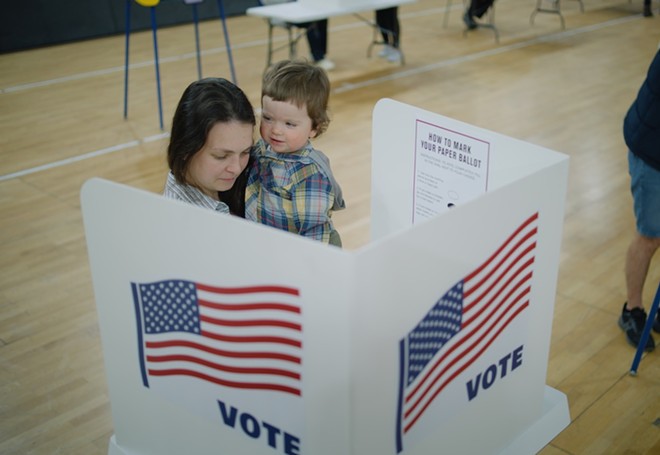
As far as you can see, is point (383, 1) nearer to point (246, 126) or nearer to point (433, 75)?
point (433, 75)

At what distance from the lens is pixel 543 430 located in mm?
1914

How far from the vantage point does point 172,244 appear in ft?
4.58

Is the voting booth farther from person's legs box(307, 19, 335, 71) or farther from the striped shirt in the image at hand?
person's legs box(307, 19, 335, 71)

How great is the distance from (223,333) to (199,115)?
0.54 metres

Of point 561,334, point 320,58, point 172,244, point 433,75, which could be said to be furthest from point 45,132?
point 172,244

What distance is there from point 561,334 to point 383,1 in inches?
169

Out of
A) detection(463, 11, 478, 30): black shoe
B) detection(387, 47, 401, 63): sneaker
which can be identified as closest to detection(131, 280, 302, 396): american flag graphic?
detection(387, 47, 401, 63): sneaker

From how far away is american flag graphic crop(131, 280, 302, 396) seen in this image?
52.2 inches

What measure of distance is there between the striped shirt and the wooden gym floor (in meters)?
1.00

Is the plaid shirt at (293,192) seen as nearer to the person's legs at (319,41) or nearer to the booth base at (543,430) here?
the booth base at (543,430)

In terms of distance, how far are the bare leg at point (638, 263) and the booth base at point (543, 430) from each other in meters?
0.85

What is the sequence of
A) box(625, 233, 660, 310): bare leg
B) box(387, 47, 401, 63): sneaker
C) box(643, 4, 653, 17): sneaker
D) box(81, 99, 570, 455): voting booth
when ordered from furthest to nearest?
box(643, 4, 653, 17): sneaker < box(387, 47, 401, 63): sneaker < box(625, 233, 660, 310): bare leg < box(81, 99, 570, 455): voting booth

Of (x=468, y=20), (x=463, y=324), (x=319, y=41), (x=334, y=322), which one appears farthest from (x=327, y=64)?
(x=334, y=322)

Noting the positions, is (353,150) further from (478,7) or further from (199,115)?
(478,7)
